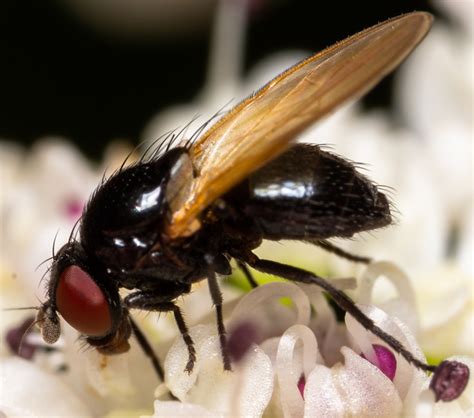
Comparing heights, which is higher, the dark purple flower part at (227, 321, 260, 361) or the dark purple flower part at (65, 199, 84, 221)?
the dark purple flower part at (227, 321, 260, 361)

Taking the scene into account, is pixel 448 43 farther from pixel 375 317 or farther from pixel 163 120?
pixel 375 317

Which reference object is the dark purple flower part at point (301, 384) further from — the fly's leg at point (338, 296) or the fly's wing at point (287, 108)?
the fly's wing at point (287, 108)

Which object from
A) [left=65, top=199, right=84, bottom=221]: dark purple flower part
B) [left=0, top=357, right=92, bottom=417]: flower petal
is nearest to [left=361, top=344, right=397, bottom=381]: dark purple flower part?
[left=0, top=357, right=92, bottom=417]: flower petal

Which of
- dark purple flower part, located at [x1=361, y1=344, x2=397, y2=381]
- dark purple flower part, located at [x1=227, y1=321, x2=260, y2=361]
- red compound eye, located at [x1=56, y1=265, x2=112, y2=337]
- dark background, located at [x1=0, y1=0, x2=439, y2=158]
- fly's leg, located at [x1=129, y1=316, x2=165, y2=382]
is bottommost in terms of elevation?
dark background, located at [x1=0, y1=0, x2=439, y2=158]

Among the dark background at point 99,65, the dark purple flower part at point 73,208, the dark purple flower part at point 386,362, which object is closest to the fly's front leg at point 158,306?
the dark purple flower part at point 386,362

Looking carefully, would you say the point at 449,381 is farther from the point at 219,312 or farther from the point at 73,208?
the point at 73,208

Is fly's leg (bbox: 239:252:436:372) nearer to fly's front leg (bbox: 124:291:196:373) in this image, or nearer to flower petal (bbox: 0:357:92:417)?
fly's front leg (bbox: 124:291:196:373)

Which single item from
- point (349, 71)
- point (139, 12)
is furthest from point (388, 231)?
point (139, 12)
